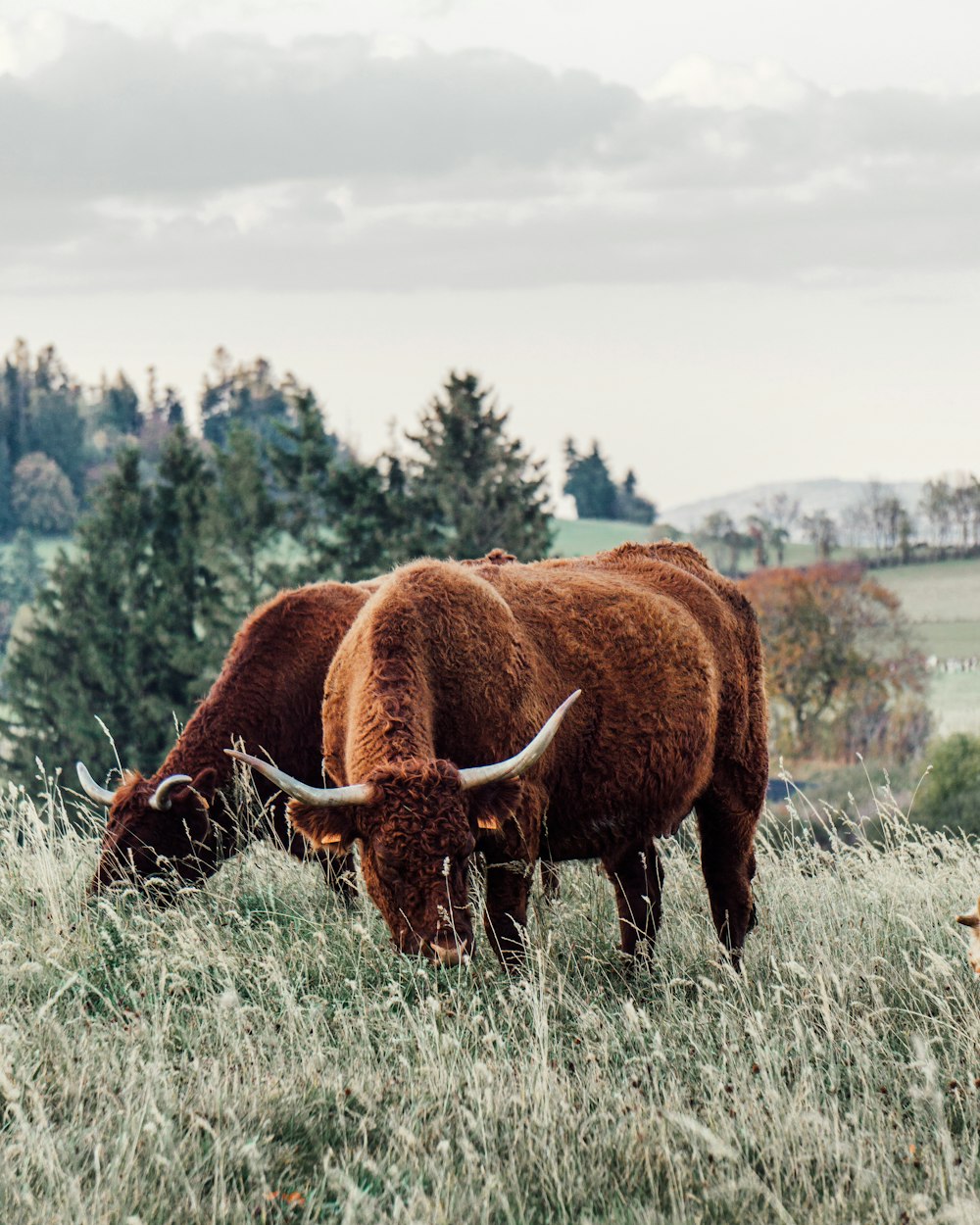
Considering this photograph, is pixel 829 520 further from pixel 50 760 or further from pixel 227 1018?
pixel 227 1018

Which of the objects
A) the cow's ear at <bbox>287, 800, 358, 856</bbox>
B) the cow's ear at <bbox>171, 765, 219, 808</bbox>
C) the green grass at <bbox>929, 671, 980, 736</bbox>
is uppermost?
the cow's ear at <bbox>287, 800, 358, 856</bbox>

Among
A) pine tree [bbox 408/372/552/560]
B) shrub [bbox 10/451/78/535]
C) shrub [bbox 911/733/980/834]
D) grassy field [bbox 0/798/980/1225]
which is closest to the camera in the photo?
grassy field [bbox 0/798/980/1225]

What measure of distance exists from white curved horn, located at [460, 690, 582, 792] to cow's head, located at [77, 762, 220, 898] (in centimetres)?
252

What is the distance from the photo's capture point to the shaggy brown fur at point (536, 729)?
18.5 ft

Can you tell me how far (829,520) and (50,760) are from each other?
46.2 meters

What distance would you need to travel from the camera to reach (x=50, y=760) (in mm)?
50438

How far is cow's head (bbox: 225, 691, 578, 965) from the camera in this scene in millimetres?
5551

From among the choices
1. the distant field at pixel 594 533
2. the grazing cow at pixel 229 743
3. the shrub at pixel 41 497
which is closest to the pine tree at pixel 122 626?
the grazing cow at pixel 229 743

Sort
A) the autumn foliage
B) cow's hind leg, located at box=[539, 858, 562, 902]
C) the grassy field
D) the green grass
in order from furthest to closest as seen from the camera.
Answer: the green grass → the autumn foliage → cow's hind leg, located at box=[539, 858, 562, 902] → the grassy field

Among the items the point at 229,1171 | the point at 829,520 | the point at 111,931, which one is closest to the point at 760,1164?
the point at 229,1171

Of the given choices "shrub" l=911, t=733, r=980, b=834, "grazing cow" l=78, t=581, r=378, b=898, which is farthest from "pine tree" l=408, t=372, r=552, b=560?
"grazing cow" l=78, t=581, r=378, b=898

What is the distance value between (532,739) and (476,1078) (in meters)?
1.93

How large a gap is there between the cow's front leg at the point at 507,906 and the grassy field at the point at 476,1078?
129mm

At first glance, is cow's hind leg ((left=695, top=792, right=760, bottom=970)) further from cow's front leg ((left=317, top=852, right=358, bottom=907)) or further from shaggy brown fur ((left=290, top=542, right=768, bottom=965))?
cow's front leg ((left=317, top=852, right=358, bottom=907))
